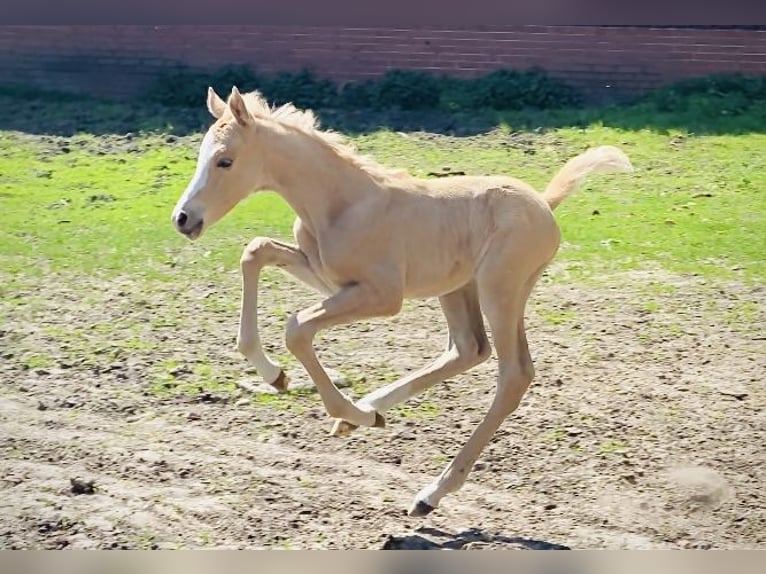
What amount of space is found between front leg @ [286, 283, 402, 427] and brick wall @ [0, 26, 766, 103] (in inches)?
404

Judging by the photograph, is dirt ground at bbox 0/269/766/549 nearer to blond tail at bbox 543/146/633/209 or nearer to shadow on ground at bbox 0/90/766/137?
blond tail at bbox 543/146/633/209

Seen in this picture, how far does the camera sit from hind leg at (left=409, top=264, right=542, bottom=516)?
6598 millimetres

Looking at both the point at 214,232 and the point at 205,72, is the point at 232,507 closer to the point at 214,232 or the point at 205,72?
the point at 214,232

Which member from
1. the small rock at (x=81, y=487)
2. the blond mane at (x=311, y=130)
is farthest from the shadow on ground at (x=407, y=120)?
the small rock at (x=81, y=487)

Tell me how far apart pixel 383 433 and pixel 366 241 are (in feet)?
4.94

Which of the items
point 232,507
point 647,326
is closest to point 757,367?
point 647,326

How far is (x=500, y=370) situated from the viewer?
22.5 ft

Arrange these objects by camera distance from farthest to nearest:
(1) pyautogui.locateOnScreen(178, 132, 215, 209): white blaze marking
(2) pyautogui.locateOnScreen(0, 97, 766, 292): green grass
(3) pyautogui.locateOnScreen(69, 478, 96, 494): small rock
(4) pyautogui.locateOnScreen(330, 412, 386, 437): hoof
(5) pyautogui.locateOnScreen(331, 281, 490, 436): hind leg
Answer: (2) pyautogui.locateOnScreen(0, 97, 766, 292): green grass, (5) pyautogui.locateOnScreen(331, 281, 490, 436): hind leg, (3) pyautogui.locateOnScreen(69, 478, 96, 494): small rock, (4) pyautogui.locateOnScreen(330, 412, 386, 437): hoof, (1) pyautogui.locateOnScreen(178, 132, 215, 209): white blaze marking

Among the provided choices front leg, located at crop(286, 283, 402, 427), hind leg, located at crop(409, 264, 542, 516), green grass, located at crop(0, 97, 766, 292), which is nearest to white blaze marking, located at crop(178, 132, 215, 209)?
front leg, located at crop(286, 283, 402, 427)

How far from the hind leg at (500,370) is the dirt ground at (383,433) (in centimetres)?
17

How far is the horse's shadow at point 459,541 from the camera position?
20.5 ft

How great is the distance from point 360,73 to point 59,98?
374 cm

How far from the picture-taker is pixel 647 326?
9625mm

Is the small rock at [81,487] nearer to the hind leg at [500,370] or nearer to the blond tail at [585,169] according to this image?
the hind leg at [500,370]
